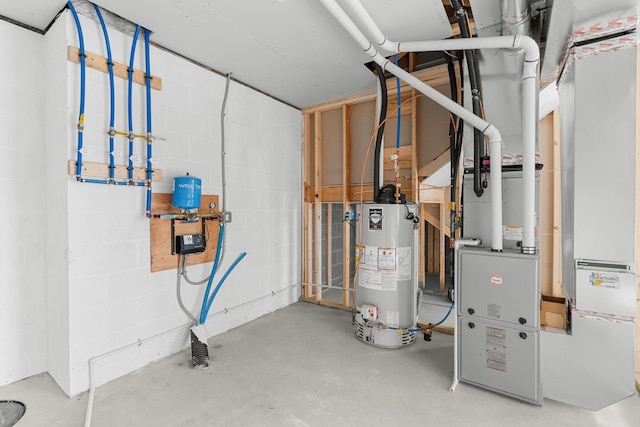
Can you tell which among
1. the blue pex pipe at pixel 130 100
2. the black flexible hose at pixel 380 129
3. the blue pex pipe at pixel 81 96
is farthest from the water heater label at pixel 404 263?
the blue pex pipe at pixel 81 96

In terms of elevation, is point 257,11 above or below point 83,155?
above

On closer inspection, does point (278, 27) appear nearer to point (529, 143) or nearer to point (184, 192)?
→ point (184, 192)

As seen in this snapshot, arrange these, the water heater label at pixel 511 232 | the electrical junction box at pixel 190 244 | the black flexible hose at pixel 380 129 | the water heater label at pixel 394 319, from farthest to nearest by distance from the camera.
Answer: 1. the black flexible hose at pixel 380 129
2. the water heater label at pixel 394 319
3. the electrical junction box at pixel 190 244
4. the water heater label at pixel 511 232

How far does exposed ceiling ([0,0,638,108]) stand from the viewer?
79.0 inches

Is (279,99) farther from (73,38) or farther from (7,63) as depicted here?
(7,63)

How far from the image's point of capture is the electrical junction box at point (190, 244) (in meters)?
2.54

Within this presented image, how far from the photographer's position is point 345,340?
2.86m

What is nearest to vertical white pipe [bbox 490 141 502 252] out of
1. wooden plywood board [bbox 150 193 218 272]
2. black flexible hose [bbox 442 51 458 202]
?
black flexible hose [bbox 442 51 458 202]

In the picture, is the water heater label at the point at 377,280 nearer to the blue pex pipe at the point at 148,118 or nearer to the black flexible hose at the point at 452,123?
the black flexible hose at the point at 452,123

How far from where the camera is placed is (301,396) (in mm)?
2029

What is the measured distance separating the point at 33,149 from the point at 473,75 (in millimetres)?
3136

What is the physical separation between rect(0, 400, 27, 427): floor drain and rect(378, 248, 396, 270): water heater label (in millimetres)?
2571

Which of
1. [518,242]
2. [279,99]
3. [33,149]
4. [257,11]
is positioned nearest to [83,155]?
[33,149]

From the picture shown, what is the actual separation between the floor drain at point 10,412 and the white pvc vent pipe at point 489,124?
2.96 meters
